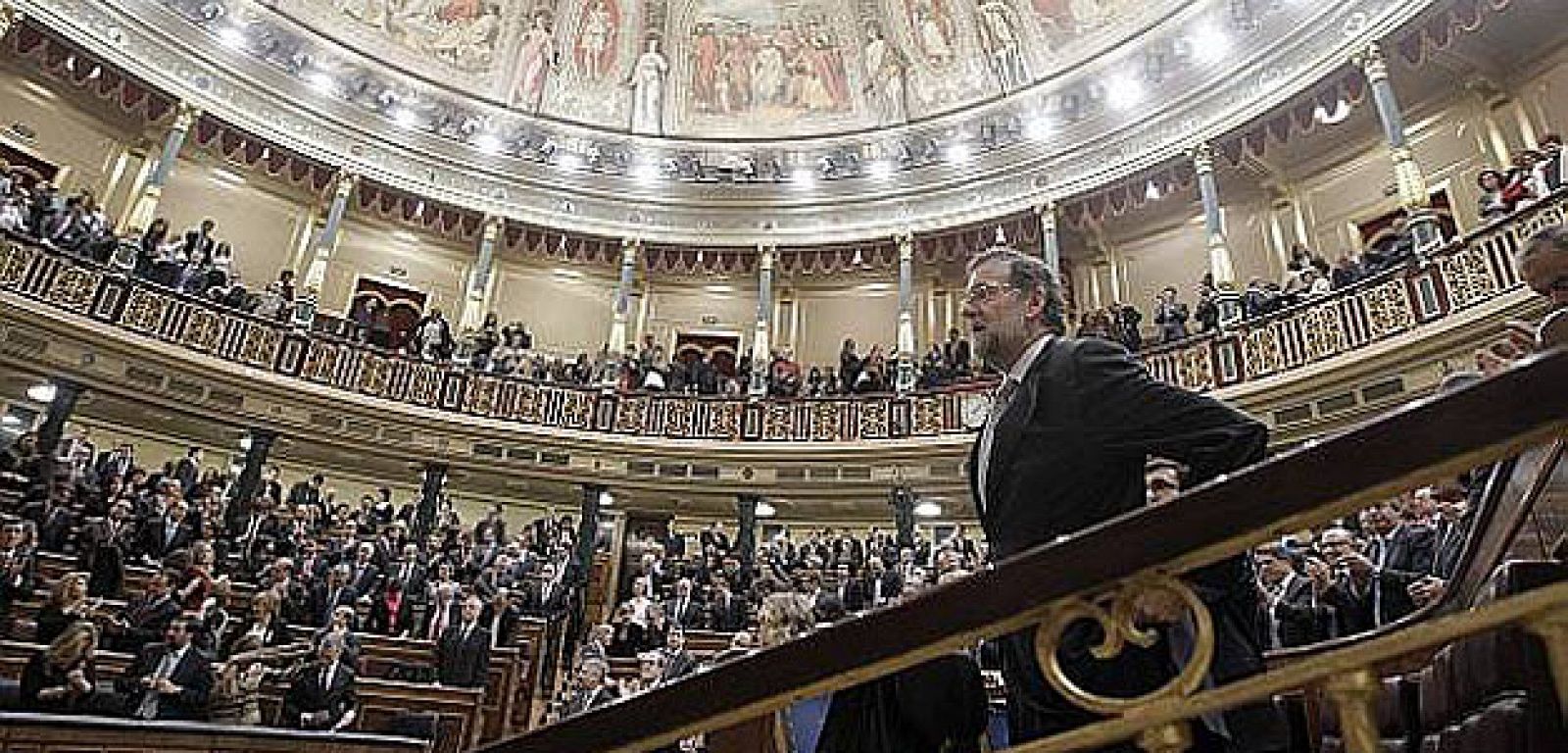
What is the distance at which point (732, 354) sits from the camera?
19500mm

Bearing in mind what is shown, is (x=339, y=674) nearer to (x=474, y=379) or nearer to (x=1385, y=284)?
(x=474, y=379)

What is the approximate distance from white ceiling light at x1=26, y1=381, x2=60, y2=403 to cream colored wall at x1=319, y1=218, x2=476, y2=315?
15.9 ft

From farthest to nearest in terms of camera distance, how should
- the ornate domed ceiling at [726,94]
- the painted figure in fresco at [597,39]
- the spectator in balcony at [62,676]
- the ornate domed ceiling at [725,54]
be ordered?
the painted figure in fresco at [597,39]
the ornate domed ceiling at [725,54]
the ornate domed ceiling at [726,94]
the spectator in balcony at [62,676]

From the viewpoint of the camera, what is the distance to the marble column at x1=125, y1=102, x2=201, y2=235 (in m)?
14.9

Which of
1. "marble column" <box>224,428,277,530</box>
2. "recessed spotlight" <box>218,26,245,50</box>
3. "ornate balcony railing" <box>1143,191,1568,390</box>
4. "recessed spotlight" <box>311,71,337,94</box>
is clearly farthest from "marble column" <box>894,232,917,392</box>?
"recessed spotlight" <box>218,26,245,50</box>

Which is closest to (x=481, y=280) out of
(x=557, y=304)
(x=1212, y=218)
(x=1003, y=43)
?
(x=557, y=304)

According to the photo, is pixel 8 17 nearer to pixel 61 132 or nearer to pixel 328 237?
pixel 61 132

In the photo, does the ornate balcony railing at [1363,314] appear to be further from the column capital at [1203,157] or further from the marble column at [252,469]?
the marble column at [252,469]

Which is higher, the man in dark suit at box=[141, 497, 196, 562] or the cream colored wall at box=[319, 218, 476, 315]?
the cream colored wall at box=[319, 218, 476, 315]

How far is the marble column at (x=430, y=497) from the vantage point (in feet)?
47.8

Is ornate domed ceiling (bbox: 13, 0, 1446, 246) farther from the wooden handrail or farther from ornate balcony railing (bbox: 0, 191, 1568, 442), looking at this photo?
the wooden handrail

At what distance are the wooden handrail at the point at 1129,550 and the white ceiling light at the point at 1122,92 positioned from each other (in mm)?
16903

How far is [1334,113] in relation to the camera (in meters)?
14.1

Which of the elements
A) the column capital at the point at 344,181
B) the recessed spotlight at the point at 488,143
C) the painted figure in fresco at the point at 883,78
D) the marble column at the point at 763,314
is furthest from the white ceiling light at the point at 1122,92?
the column capital at the point at 344,181
